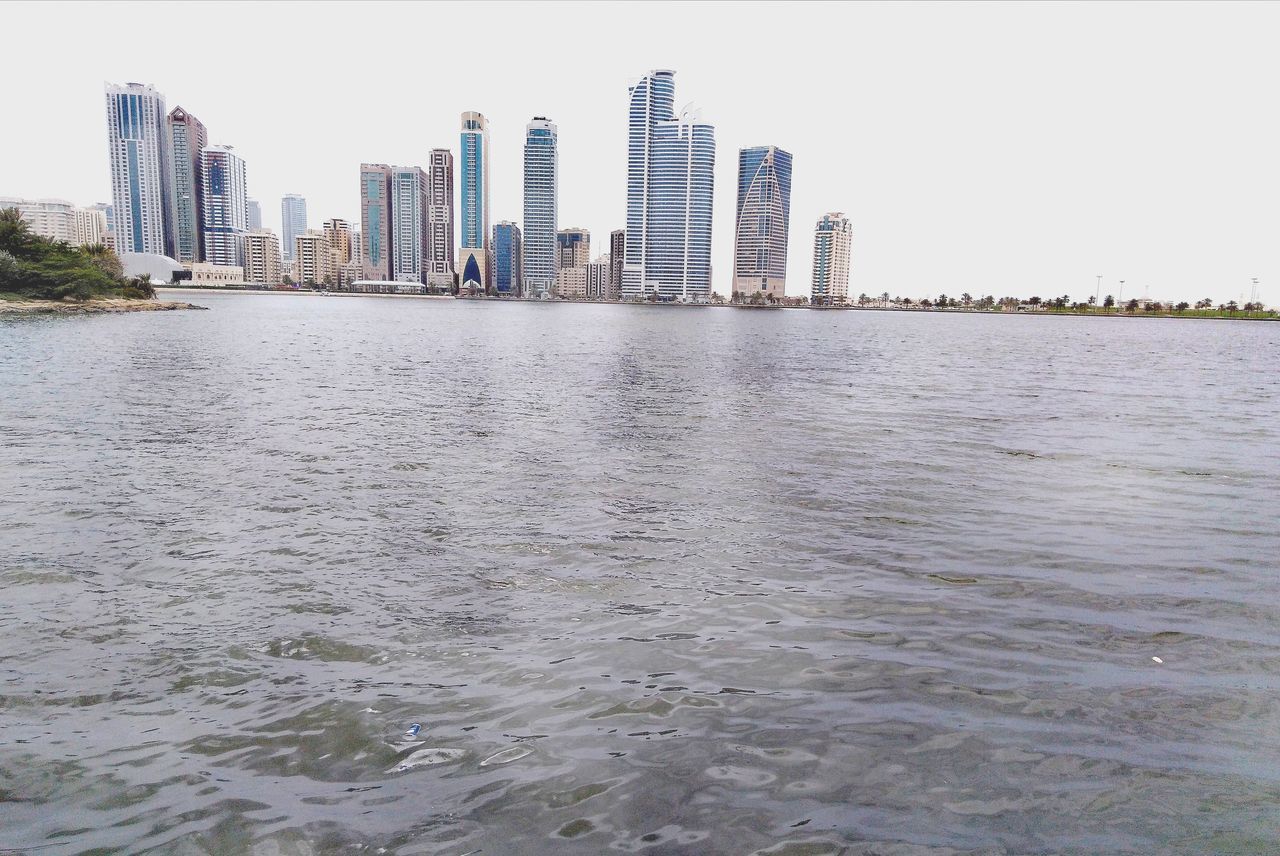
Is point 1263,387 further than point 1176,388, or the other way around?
point 1263,387

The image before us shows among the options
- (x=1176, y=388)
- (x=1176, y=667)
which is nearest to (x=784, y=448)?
(x=1176, y=667)

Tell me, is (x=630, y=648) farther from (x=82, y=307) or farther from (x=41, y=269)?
(x=41, y=269)

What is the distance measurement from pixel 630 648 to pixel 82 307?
14909 cm

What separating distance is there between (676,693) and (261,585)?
7.66 m

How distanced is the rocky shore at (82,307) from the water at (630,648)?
109978mm

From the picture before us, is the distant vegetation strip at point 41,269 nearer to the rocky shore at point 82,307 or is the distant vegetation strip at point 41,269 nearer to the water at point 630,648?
the rocky shore at point 82,307

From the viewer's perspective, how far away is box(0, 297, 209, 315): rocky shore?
11055cm

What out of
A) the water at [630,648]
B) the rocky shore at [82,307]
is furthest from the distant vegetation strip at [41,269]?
the water at [630,648]

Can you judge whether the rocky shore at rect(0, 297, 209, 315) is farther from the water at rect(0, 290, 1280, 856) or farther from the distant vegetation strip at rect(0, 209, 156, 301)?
the water at rect(0, 290, 1280, 856)

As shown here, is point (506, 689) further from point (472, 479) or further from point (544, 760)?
point (472, 479)

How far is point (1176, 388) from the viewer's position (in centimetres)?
5284

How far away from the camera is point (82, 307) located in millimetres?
124875

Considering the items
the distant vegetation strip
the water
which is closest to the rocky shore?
the distant vegetation strip

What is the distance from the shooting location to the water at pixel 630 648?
276 inches
